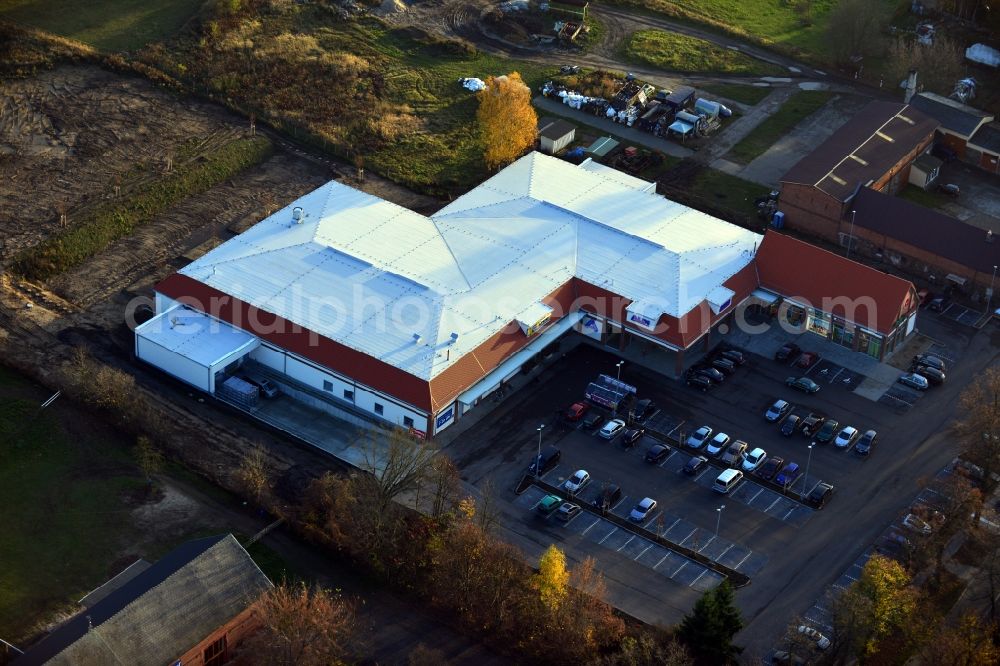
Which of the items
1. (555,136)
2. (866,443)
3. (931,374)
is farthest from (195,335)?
(931,374)

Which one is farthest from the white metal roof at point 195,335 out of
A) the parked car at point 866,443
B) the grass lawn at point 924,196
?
the grass lawn at point 924,196

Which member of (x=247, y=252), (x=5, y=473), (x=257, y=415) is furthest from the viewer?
(x=247, y=252)

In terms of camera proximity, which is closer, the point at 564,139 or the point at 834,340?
the point at 834,340

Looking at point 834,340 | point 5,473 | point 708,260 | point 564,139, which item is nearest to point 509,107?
point 564,139

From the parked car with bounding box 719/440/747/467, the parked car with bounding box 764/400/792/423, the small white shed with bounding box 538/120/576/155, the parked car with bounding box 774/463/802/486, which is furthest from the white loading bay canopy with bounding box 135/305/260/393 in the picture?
the small white shed with bounding box 538/120/576/155

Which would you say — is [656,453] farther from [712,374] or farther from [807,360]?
[807,360]

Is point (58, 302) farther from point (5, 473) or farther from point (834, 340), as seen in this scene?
point (834, 340)
